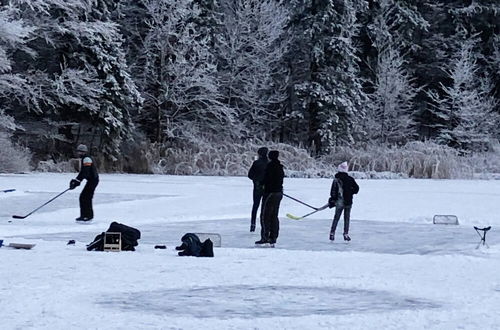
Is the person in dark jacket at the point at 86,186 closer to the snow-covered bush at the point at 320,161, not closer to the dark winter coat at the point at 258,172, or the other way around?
the dark winter coat at the point at 258,172

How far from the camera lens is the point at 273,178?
13.5 m

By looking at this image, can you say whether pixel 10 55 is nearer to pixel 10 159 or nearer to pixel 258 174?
pixel 10 159

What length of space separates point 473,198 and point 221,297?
14485 mm

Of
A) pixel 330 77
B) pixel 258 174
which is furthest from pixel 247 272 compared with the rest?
pixel 330 77

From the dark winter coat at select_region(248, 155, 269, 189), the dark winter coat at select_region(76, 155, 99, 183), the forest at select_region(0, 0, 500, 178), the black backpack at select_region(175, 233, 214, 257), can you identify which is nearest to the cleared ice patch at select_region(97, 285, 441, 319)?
the black backpack at select_region(175, 233, 214, 257)

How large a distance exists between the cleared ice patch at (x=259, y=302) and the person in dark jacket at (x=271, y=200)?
4083mm

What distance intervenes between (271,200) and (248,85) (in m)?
29.2

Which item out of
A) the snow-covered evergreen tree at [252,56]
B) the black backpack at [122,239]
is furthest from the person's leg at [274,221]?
the snow-covered evergreen tree at [252,56]

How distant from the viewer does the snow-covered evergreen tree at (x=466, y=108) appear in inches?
1756

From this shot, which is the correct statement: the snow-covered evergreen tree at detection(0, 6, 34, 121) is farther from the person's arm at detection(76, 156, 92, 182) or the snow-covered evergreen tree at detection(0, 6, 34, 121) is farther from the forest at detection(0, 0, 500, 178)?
the person's arm at detection(76, 156, 92, 182)

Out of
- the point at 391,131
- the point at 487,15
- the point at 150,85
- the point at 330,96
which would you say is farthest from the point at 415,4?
the point at 150,85

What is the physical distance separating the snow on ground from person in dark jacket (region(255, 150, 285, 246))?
0.29 meters

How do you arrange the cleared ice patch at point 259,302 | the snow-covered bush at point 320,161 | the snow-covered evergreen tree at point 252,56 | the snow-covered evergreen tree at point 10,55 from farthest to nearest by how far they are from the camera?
1. the snow-covered evergreen tree at point 252,56
2. the snow-covered bush at point 320,161
3. the snow-covered evergreen tree at point 10,55
4. the cleared ice patch at point 259,302

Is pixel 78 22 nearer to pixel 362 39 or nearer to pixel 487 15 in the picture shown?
pixel 362 39
